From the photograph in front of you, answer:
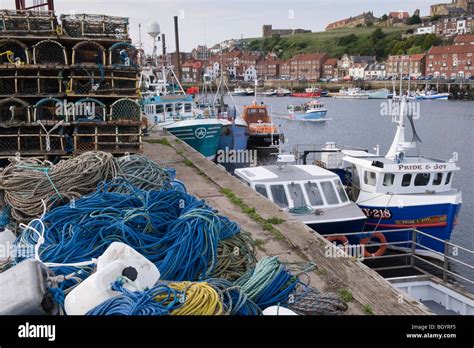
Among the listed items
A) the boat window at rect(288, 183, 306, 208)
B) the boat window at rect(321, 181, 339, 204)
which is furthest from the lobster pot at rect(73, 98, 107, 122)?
the boat window at rect(321, 181, 339, 204)

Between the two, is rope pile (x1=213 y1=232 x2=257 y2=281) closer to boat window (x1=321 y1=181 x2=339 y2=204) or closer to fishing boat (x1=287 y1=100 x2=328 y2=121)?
boat window (x1=321 y1=181 x2=339 y2=204)

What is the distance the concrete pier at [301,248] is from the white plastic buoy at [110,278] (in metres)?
1.63

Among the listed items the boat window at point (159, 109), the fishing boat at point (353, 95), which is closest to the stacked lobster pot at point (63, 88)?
the boat window at point (159, 109)

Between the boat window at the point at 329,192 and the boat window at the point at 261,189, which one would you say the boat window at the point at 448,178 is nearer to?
the boat window at the point at 329,192

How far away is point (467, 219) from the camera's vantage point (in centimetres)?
1388

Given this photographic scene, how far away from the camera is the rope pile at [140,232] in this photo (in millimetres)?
3516

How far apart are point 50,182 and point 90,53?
3.88 meters

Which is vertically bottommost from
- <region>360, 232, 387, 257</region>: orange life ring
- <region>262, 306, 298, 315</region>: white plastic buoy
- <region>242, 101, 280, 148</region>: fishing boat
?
<region>360, 232, 387, 257</region>: orange life ring

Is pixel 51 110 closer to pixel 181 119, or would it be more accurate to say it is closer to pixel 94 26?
pixel 94 26

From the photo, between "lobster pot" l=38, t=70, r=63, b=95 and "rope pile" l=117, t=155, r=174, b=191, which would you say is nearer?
"rope pile" l=117, t=155, r=174, b=191

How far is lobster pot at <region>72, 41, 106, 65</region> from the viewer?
8.13 metres

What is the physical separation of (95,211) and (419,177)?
7.56m
